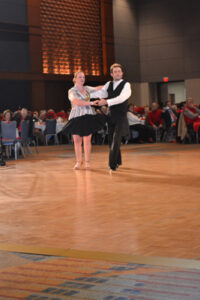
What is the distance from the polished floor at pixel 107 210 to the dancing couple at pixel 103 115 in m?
0.39

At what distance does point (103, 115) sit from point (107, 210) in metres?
3.11

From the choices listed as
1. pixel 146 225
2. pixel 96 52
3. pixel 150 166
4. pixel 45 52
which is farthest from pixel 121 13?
pixel 146 225

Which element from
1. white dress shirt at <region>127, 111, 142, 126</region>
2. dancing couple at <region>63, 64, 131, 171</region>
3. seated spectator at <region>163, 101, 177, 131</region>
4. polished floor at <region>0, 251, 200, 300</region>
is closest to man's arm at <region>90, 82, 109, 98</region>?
dancing couple at <region>63, 64, 131, 171</region>

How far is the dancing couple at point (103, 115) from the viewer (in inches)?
271

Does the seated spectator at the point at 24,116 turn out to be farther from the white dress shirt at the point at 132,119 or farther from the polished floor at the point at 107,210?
the white dress shirt at the point at 132,119

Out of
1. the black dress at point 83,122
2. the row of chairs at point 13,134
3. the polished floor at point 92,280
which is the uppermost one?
the black dress at point 83,122

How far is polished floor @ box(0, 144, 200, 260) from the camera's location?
10.3 ft

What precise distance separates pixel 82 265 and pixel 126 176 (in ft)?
13.1

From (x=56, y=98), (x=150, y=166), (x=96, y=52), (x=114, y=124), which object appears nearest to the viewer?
(x=114, y=124)

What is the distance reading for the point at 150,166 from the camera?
25.4ft

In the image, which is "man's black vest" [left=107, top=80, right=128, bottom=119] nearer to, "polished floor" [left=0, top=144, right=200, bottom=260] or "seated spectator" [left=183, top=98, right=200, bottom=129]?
"polished floor" [left=0, top=144, right=200, bottom=260]

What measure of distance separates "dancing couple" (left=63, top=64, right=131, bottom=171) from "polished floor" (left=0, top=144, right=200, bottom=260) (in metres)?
0.39

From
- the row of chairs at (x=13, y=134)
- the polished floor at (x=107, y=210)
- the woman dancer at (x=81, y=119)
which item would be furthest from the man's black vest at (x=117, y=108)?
the row of chairs at (x=13, y=134)

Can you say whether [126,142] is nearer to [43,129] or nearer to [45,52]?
[43,129]
